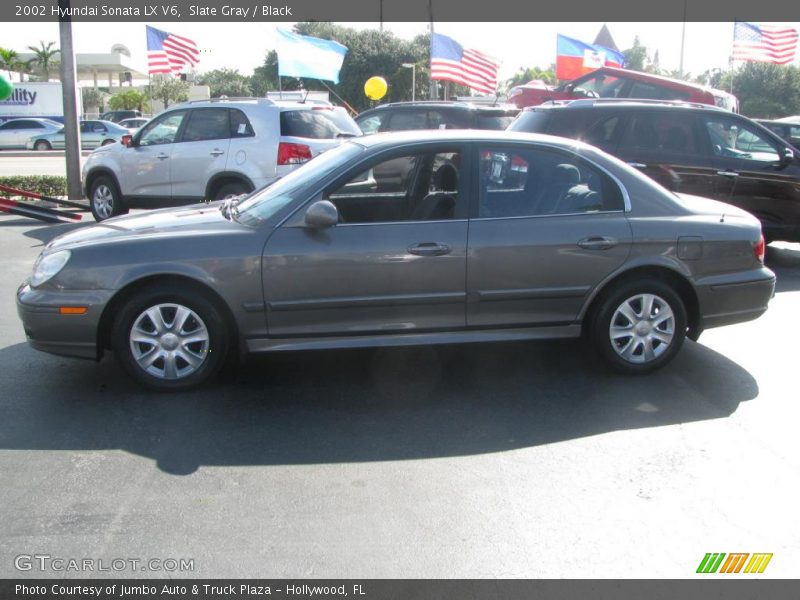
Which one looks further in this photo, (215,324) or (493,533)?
(215,324)

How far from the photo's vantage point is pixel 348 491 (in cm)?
386

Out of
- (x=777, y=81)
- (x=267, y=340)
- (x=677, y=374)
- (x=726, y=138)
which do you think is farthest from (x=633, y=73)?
(x=777, y=81)

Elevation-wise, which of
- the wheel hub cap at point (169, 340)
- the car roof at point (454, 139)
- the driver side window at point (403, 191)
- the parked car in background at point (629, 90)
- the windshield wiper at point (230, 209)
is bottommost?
the wheel hub cap at point (169, 340)

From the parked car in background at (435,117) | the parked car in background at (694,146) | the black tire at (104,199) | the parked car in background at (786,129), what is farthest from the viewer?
the parked car in background at (786,129)

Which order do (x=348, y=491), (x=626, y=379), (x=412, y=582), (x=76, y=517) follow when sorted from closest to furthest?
(x=412, y=582) → (x=76, y=517) → (x=348, y=491) → (x=626, y=379)

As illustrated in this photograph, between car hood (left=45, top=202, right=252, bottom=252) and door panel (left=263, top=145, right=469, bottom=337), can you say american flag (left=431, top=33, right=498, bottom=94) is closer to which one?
car hood (left=45, top=202, right=252, bottom=252)

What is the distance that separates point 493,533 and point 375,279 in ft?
6.44

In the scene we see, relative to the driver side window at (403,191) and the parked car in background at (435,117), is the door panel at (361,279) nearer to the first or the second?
the driver side window at (403,191)

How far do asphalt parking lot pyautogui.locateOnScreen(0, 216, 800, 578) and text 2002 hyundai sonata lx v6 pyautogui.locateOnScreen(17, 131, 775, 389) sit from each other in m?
0.36

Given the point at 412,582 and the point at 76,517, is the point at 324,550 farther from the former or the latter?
the point at 76,517

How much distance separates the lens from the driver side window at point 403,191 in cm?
522

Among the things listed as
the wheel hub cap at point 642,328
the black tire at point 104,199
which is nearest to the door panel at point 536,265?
the wheel hub cap at point 642,328

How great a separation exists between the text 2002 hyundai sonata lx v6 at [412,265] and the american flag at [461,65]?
13.5 meters

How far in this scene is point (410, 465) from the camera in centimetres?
414
